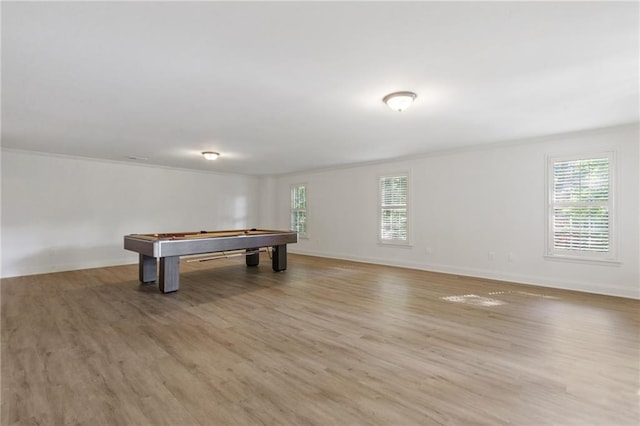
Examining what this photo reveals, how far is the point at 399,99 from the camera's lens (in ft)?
10.1

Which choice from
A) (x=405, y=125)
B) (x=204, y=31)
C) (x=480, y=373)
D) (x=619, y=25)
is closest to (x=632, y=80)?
(x=619, y=25)

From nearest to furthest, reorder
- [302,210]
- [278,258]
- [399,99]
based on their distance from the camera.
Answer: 1. [399,99]
2. [278,258]
3. [302,210]

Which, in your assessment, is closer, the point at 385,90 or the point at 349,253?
the point at 385,90

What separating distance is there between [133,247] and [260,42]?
397 centimetres

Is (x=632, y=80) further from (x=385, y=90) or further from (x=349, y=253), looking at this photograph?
(x=349, y=253)

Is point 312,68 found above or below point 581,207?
above

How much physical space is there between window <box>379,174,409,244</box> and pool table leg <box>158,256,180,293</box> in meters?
4.41

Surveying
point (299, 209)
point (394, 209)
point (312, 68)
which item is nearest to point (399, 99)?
point (312, 68)

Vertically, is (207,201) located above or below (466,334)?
above

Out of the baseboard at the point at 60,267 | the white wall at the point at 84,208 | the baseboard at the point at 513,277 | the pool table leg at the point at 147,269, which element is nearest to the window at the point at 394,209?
the baseboard at the point at 513,277

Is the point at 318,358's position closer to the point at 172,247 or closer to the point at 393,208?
the point at 172,247

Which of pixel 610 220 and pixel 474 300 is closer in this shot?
pixel 474 300

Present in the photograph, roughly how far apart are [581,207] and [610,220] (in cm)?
37

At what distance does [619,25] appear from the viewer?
77.7 inches
